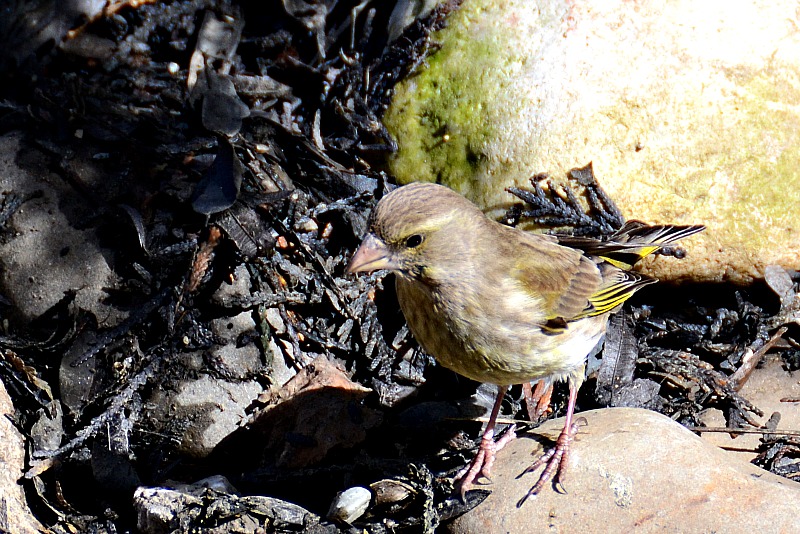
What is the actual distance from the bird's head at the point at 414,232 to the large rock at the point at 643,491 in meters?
1.32

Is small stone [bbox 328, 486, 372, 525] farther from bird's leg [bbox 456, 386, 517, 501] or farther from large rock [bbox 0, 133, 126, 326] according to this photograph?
large rock [bbox 0, 133, 126, 326]

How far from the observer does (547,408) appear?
5.41 meters

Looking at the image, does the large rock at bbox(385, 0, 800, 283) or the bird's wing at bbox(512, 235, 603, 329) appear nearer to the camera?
the bird's wing at bbox(512, 235, 603, 329)

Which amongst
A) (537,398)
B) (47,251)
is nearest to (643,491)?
(537,398)

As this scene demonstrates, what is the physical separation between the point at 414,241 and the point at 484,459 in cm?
140

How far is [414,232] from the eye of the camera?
13.1 feet

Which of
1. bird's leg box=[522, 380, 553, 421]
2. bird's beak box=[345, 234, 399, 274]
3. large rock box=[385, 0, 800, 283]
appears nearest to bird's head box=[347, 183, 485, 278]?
bird's beak box=[345, 234, 399, 274]

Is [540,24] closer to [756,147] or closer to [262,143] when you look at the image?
[756,147]

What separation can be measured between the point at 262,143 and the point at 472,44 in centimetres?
168

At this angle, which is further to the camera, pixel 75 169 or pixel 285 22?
pixel 285 22

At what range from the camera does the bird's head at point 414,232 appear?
3.95 meters

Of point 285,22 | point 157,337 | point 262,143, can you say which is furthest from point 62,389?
point 285,22

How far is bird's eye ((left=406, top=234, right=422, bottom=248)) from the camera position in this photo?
4.00 m

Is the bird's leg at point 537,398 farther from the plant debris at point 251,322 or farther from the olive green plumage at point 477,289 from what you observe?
the olive green plumage at point 477,289
